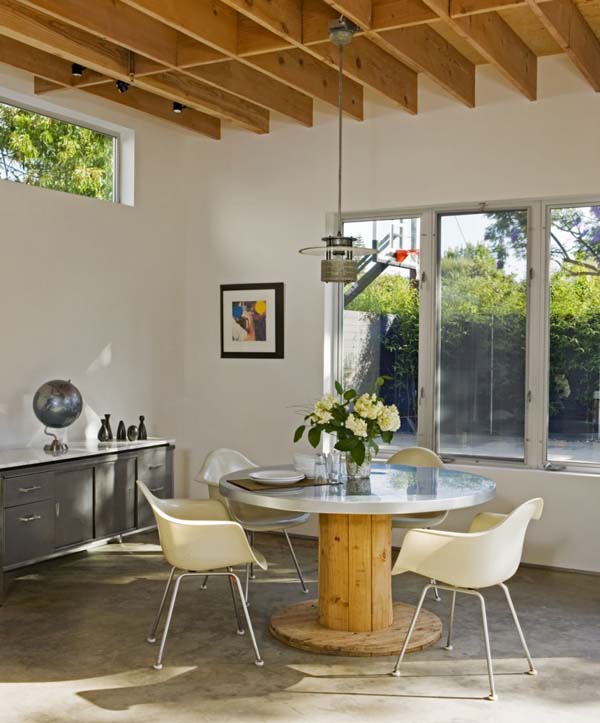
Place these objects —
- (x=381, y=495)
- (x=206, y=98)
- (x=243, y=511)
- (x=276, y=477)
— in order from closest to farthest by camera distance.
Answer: (x=381, y=495) → (x=276, y=477) → (x=243, y=511) → (x=206, y=98)

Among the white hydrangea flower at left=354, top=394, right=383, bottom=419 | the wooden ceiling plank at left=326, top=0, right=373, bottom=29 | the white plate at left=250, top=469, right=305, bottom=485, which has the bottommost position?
the white plate at left=250, top=469, right=305, bottom=485

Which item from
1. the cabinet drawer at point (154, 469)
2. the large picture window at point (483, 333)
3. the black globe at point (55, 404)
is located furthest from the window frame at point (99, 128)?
the large picture window at point (483, 333)

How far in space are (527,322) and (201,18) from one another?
9.16 ft

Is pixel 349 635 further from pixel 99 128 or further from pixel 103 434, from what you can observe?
pixel 99 128

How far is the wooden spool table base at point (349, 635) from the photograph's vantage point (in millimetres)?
3908

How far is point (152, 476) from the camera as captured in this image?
5.91 m

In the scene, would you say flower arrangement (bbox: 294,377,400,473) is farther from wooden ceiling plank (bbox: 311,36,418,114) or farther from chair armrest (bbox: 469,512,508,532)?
wooden ceiling plank (bbox: 311,36,418,114)

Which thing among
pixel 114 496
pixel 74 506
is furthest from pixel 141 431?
pixel 74 506

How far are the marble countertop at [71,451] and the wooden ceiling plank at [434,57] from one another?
2964 mm

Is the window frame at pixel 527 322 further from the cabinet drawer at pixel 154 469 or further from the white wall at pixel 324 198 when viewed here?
the cabinet drawer at pixel 154 469

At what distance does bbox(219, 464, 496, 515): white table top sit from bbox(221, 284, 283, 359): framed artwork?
7.59 ft

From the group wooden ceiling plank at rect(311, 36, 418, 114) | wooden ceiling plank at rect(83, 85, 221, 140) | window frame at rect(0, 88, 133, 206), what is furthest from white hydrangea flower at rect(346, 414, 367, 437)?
wooden ceiling plank at rect(83, 85, 221, 140)

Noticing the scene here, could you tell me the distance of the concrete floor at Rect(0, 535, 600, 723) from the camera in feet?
10.9

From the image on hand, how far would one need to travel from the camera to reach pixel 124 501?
222 inches
